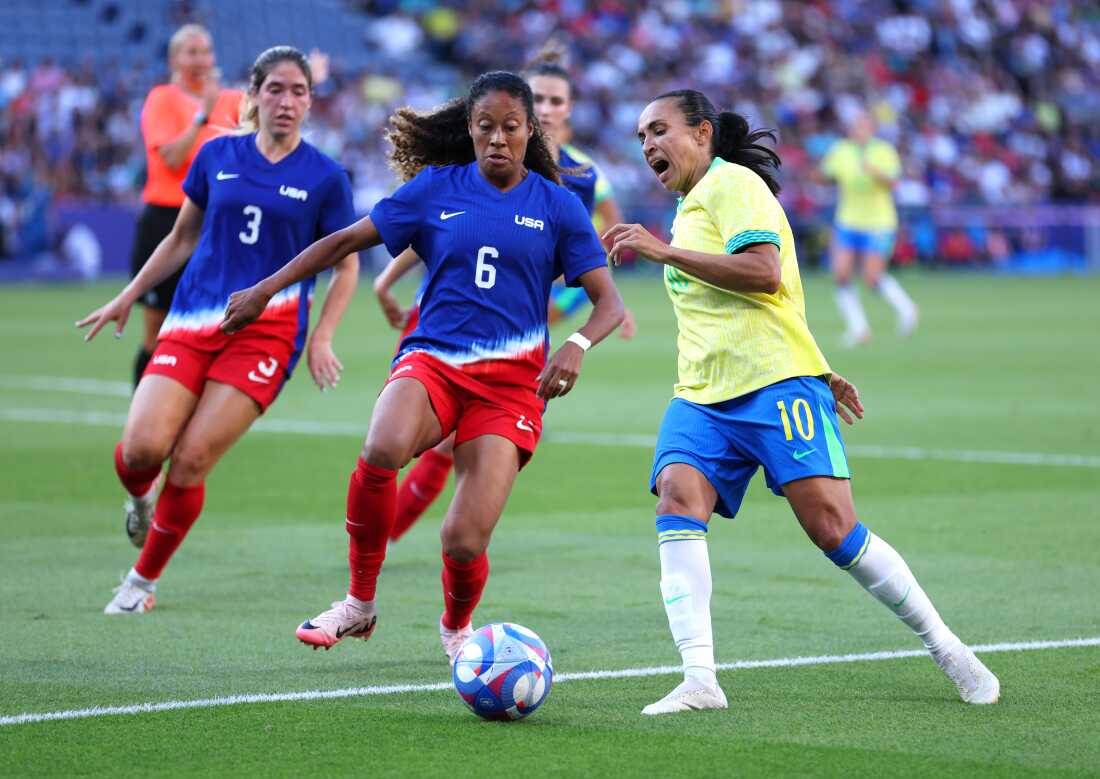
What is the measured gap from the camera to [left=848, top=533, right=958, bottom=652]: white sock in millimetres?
6207

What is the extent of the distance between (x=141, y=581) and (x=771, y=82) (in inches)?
1485

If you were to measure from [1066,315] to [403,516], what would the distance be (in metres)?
20.9

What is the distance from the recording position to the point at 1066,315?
28297 millimetres

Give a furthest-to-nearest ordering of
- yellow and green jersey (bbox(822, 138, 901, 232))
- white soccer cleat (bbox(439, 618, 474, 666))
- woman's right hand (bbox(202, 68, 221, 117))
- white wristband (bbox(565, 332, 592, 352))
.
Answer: yellow and green jersey (bbox(822, 138, 901, 232))
woman's right hand (bbox(202, 68, 221, 117))
white soccer cleat (bbox(439, 618, 474, 666))
white wristband (bbox(565, 332, 592, 352))

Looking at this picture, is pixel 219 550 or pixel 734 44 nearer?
pixel 219 550

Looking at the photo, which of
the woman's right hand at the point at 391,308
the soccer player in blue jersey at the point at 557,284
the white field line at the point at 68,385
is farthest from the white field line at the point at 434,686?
the white field line at the point at 68,385

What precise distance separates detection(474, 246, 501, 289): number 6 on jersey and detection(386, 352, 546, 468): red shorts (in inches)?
13.3

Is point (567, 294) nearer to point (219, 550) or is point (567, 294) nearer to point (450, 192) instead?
point (219, 550)

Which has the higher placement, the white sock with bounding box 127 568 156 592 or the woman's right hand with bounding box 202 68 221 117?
the woman's right hand with bounding box 202 68 221 117

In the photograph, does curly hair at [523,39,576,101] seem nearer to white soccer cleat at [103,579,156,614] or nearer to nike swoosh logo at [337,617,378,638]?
white soccer cleat at [103,579,156,614]

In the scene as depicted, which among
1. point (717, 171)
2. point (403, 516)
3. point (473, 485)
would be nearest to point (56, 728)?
point (473, 485)

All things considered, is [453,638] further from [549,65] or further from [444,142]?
[549,65]

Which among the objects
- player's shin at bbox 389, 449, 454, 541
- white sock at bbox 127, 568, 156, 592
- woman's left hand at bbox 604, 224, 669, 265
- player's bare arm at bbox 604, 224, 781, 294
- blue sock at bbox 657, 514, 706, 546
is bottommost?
white sock at bbox 127, 568, 156, 592

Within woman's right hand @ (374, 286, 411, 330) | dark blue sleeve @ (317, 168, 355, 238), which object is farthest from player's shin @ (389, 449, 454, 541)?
dark blue sleeve @ (317, 168, 355, 238)
